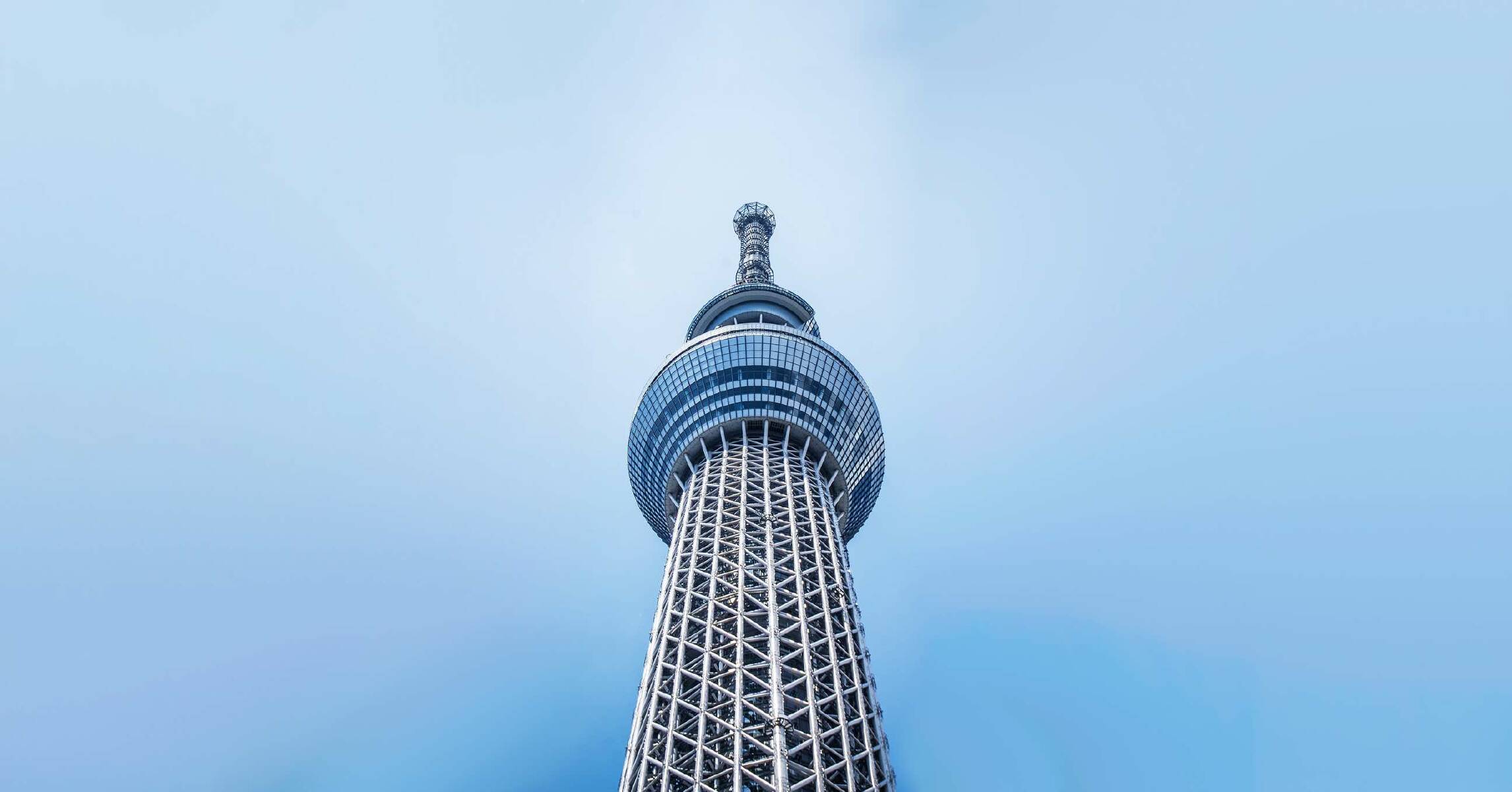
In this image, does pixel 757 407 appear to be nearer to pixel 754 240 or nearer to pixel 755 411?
pixel 755 411

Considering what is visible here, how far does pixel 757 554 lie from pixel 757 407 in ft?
63.6

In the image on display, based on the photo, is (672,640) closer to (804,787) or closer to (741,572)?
(741,572)

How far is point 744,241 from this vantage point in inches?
4717

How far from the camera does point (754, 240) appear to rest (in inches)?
4660

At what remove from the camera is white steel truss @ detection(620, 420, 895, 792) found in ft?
160

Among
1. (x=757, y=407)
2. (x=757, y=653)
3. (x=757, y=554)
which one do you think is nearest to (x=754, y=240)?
(x=757, y=407)

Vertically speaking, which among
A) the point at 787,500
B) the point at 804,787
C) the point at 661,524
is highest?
the point at 661,524

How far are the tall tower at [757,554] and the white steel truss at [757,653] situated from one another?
0.14 m

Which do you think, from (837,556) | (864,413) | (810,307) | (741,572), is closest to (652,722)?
(741,572)

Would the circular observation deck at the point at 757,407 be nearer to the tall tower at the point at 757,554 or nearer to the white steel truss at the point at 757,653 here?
the tall tower at the point at 757,554

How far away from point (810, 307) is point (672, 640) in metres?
51.6

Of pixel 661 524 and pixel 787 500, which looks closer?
pixel 787 500

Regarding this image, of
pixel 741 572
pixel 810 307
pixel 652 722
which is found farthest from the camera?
pixel 810 307

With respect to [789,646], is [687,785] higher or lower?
lower
